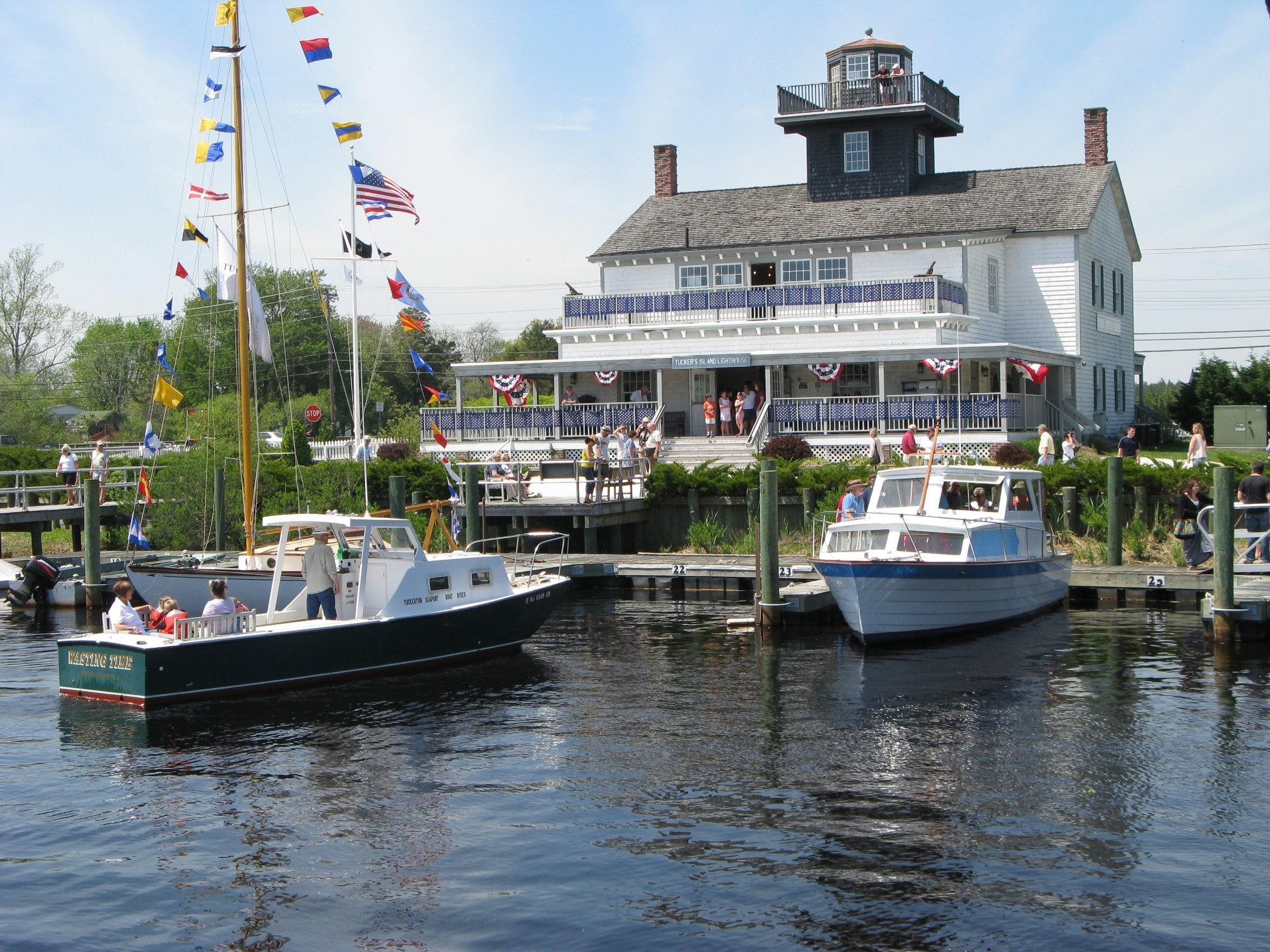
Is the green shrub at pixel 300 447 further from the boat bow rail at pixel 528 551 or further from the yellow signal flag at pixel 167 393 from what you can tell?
the yellow signal flag at pixel 167 393

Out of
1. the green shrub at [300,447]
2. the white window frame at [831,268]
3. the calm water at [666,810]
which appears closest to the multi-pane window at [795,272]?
the white window frame at [831,268]

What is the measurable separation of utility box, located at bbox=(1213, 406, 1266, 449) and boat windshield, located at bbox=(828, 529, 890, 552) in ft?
92.9

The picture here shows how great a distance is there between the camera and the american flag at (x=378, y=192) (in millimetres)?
26266

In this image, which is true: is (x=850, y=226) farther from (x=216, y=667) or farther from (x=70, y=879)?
(x=70, y=879)

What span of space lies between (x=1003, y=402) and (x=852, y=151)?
547 inches

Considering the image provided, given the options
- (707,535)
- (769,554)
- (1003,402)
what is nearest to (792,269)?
(1003,402)

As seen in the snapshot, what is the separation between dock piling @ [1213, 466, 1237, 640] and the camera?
68.7 feet

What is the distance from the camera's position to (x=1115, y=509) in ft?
87.3

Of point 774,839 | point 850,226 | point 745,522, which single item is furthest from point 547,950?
point 850,226

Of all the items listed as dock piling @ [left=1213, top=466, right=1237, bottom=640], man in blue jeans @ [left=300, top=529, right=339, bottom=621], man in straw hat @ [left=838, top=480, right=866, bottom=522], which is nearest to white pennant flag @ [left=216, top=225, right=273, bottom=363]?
man in blue jeans @ [left=300, top=529, right=339, bottom=621]

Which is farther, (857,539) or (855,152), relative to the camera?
(855,152)

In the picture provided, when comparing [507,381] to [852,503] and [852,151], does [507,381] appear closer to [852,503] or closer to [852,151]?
[852,151]

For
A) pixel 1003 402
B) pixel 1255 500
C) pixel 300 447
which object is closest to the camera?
pixel 1255 500

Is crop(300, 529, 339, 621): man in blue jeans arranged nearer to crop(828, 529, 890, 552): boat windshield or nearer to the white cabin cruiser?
the white cabin cruiser
